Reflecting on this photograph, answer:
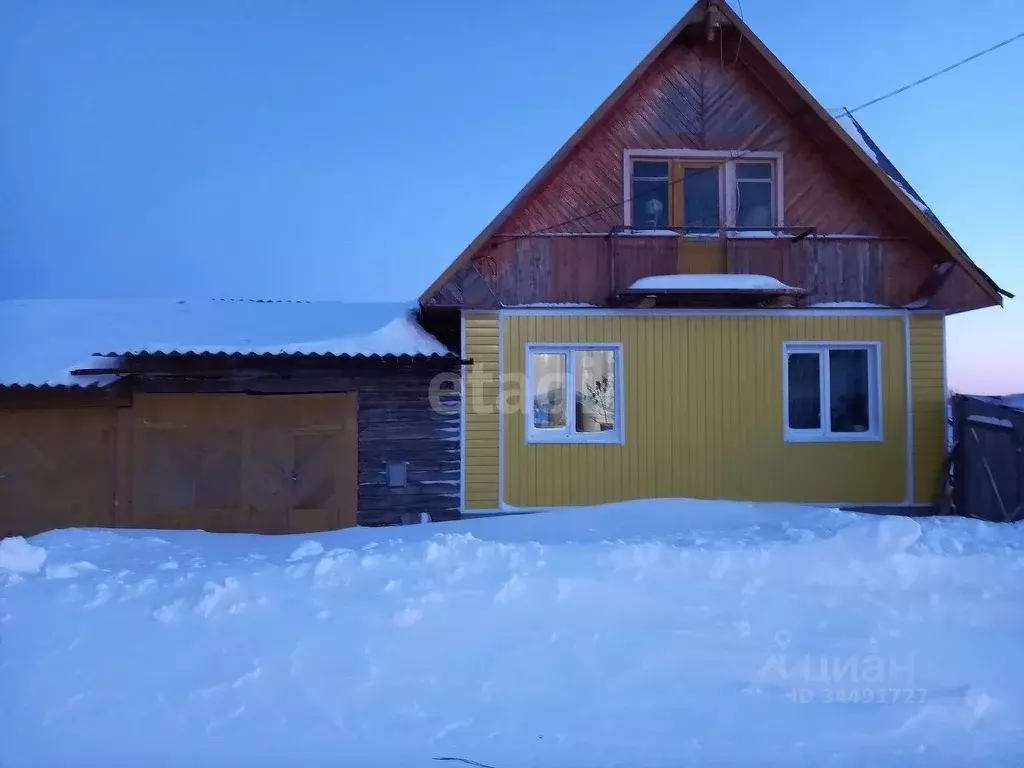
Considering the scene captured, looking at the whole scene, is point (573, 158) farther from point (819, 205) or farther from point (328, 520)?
point (328, 520)

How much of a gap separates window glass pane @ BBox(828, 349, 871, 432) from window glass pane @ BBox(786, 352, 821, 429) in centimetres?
18

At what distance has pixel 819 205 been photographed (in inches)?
386

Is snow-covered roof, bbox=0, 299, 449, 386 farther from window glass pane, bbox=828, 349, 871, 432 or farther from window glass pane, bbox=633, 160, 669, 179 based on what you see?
window glass pane, bbox=828, 349, 871, 432

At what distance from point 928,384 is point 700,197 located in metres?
4.05

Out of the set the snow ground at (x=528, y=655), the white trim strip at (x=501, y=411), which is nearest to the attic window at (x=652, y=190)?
the white trim strip at (x=501, y=411)

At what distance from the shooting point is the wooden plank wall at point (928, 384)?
32.1 feet

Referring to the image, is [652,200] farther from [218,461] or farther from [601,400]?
[218,461]

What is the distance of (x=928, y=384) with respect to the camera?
9805 millimetres

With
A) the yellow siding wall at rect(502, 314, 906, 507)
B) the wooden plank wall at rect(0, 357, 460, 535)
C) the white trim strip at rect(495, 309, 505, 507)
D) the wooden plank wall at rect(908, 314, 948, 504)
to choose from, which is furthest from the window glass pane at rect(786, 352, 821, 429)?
the wooden plank wall at rect(0, 357, 460, 535)

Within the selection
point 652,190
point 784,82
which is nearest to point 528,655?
point 652,190

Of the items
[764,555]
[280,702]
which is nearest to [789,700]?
[764,555]

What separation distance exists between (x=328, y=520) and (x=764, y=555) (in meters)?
6.04

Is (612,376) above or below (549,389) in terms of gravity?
above

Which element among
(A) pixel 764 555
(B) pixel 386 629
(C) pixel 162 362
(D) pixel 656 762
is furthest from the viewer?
(C) pixel 162 362
